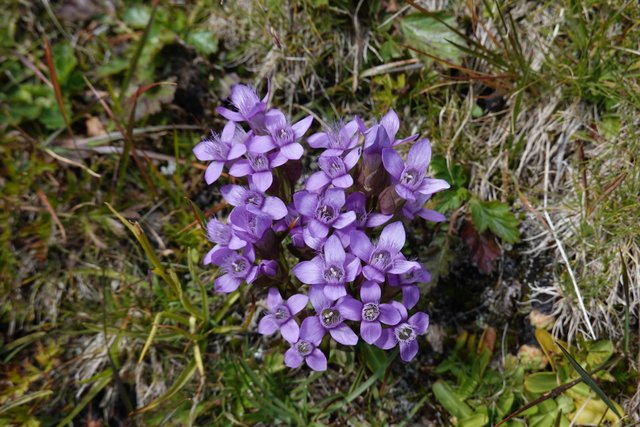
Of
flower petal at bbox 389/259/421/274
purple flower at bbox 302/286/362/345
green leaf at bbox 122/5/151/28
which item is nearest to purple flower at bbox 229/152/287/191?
purple flower at bbox 302/286/362/345

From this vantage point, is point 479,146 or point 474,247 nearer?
point 474,247

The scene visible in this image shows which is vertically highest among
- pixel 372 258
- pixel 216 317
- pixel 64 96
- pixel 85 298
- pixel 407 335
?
pixel 372 258

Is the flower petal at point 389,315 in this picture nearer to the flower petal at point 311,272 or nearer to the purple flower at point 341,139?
the flower petal at point 311,272

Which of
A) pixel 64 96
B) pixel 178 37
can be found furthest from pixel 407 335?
pixel 64 96

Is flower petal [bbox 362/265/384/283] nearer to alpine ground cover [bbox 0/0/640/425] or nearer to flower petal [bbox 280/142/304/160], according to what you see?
alpine ground cover [bbox 0/0/640/425]

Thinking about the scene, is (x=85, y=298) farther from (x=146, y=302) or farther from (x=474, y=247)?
(x=474, y=247)

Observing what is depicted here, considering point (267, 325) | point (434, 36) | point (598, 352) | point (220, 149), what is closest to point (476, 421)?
point (598, 352)
